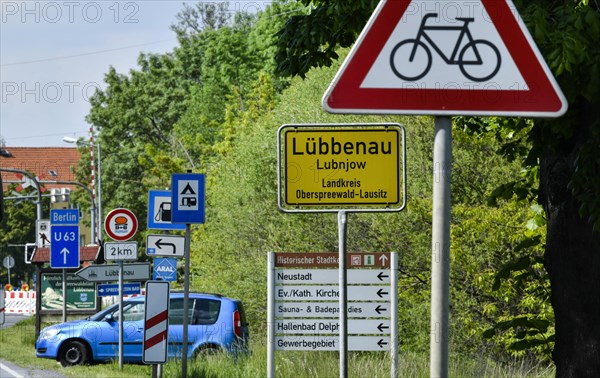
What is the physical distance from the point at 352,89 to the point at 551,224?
15.6 ft

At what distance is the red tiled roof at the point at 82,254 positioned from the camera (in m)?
31.4

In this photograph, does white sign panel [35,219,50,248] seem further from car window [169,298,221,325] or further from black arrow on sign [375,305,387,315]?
black arrow on sign [375,305,387,315]

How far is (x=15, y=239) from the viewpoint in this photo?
324 ft

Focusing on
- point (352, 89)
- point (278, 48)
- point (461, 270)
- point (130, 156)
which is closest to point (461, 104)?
point (352, 89)

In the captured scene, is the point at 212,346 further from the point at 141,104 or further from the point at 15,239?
the point at 15,239

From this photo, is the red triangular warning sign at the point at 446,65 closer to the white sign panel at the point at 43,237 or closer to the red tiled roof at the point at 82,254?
the red tiled roof at the point at 82,254

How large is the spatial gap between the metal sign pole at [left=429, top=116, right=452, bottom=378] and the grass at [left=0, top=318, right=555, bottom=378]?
971cm

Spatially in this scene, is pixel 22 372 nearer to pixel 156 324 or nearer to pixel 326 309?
pixel 156 324

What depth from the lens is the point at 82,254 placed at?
107 ft

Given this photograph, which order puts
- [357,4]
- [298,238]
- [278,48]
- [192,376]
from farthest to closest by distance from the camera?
[298,238]
[192,376]
[278,48]
[357,4]

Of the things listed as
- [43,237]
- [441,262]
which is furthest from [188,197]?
[43,237]

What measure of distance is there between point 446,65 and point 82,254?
29.1 metres

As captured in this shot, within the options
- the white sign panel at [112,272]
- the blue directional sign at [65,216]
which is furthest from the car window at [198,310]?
the blue directional sign at [65,216]

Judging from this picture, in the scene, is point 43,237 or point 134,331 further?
point 43,237
